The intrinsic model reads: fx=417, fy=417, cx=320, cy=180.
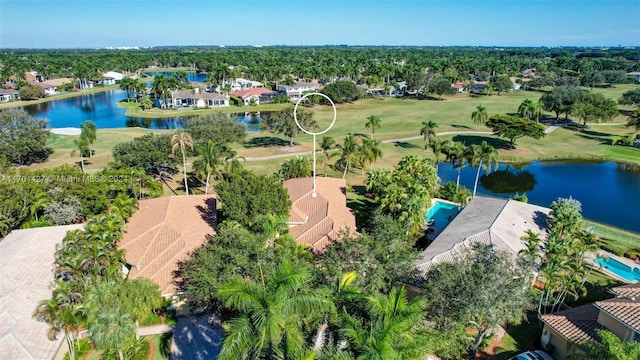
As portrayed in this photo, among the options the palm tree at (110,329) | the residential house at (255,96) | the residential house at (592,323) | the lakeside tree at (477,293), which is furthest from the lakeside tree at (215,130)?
the residential house at (255,96)

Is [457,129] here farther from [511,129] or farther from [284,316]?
[284,316]

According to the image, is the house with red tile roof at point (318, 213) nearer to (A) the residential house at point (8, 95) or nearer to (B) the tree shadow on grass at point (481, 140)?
(B) the tree shadow on grass at point (481, 140)

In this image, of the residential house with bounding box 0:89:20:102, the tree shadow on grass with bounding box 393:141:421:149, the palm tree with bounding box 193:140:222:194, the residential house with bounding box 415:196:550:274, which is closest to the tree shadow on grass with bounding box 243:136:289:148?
the tree shadow on grass with bounding box 393:141:421:149

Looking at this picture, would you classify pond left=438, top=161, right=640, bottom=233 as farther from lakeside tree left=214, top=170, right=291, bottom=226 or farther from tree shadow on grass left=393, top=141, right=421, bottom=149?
lakeside tree left=214, top=170, right=291, bottom=226

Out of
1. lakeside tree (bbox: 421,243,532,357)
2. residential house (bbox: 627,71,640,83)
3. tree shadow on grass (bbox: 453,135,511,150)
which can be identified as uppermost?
residential house (bbox: 627,71,640,83)

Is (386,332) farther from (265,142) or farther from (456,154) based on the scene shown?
(265,142)

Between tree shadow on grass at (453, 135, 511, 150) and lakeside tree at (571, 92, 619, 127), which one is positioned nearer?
tree shadow on grass at (453, 135, 511, 150)
